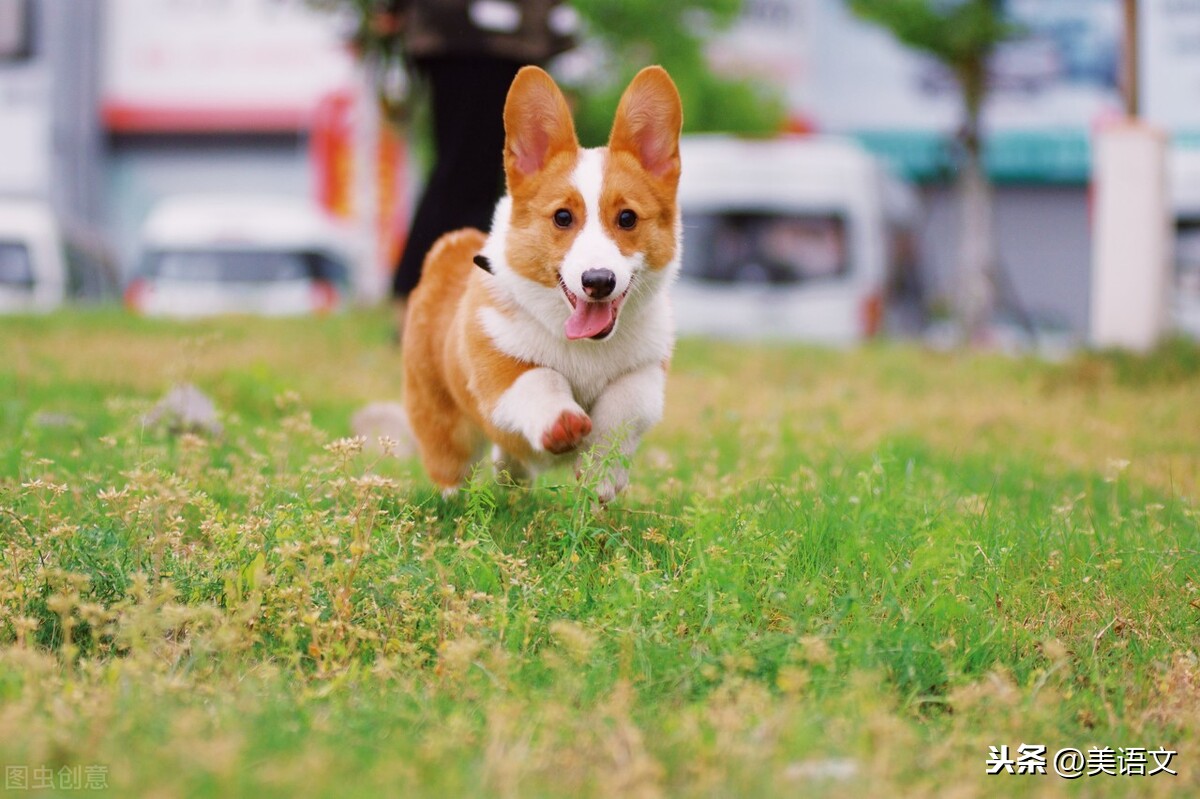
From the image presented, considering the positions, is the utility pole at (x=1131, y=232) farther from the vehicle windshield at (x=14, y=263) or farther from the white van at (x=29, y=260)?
the vehicle windshield at (x=14, y=263)

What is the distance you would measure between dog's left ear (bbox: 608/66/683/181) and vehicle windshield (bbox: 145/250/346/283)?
14814mm

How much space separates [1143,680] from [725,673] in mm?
837

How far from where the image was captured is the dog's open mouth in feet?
11.4

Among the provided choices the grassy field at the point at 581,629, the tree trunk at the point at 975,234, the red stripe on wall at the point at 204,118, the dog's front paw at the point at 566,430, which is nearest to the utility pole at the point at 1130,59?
the tree trunk at the point at 975,234

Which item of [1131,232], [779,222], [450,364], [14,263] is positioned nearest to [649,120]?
[450,364]

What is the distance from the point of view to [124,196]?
28812 mm

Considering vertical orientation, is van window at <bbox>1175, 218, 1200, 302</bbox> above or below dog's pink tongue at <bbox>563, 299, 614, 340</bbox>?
below

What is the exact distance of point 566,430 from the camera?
338 centimetres

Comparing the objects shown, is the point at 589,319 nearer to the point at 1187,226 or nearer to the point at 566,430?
the point at 566,430

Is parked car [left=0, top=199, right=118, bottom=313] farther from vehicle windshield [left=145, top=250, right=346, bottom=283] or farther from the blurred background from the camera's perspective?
the blurred background

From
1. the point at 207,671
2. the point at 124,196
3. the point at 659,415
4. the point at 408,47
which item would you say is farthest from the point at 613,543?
the point at 124,196

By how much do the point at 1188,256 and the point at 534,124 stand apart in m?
16.1

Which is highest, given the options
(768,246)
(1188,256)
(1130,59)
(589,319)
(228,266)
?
(1130,59)

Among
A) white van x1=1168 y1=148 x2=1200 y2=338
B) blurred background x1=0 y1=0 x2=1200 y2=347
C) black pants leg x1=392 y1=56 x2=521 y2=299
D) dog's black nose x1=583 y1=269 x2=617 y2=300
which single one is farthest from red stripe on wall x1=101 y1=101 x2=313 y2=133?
dog's black nose x1=583 y1=269 x2=617 y2=300
